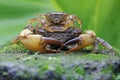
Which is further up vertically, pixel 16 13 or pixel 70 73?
pixel 16 13

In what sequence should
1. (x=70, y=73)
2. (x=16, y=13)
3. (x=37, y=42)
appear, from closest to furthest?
(x=70, y=73) < (x=37, y=42) < (x=16, y=13)

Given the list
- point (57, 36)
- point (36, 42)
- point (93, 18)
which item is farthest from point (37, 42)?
point (93, 18)

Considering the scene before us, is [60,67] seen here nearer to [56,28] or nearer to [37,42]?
[37,42]

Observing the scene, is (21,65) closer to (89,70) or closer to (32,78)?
(32,78)

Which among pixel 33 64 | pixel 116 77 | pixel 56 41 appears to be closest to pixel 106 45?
pixel 56 41

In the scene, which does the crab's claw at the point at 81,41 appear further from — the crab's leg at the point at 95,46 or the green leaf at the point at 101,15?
the green leaf at the point at 101,15

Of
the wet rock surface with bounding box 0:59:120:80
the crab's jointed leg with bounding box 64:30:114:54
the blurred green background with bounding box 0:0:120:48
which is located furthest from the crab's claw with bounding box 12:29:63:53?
the blurred green background with bounding box 0:0:120:48
